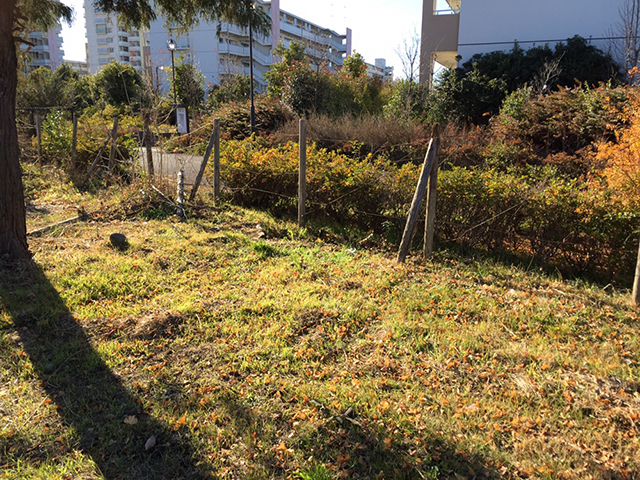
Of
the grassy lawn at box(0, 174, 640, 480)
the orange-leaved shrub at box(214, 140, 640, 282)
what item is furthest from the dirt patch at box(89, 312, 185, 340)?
the orange-leaved shrub at box(214, 140, 640, 282)

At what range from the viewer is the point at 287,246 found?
6.57 metres

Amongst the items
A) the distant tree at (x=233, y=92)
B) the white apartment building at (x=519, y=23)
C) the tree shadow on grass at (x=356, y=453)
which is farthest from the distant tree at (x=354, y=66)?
the tree shadow on grass at (x=356, y=453)

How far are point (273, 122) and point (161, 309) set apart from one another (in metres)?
12.9

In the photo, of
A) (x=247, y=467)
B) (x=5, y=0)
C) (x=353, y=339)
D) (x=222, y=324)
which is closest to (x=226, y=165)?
(x=5, y=0)

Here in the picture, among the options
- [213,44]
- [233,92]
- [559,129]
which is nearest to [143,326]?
[559,129]

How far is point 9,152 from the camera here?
512 centimetres

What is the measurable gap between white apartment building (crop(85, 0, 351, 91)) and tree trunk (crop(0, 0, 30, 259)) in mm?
30533

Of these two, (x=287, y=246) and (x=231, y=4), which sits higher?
(x=231, y=4)

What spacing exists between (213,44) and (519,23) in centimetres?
4083

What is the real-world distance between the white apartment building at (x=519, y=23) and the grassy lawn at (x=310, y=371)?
17500 mm

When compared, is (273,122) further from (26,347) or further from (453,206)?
(26,347)

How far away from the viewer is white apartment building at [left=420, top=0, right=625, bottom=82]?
715 inches

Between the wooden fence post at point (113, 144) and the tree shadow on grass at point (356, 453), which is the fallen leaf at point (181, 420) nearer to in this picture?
the tree shadow on grass at point (356, 453)

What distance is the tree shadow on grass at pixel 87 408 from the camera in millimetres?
2621
